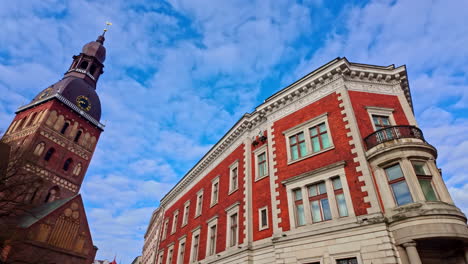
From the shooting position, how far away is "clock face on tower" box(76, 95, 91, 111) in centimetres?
5523

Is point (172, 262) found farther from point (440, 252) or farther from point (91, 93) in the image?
point (91, 93)

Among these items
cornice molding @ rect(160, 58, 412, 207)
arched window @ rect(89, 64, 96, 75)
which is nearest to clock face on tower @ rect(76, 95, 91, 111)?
arched window @ rect(89, 64, 96, 75)

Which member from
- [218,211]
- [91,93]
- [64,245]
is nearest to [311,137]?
[218,211]

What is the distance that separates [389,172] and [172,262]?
24.6m

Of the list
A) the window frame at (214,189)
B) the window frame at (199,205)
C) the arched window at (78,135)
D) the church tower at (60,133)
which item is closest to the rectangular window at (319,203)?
the window frame at (214,189)

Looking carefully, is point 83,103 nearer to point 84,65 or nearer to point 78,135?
point 78,135

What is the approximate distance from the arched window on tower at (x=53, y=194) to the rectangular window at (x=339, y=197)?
49855 mm

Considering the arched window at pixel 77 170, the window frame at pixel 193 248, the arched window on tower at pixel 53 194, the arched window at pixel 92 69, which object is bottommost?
the window frame at pixel 193 248

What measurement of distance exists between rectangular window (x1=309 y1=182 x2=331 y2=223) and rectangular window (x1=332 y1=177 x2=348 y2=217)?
24.1 inches

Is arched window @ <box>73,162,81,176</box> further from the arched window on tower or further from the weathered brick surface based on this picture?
the weathered brick surface

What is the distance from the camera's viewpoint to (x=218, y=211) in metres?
23.2

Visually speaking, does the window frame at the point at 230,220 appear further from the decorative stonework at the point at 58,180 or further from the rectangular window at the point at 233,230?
the decorative stonework at the point at 58,180

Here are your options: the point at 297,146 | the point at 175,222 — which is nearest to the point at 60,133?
the point at 175,222

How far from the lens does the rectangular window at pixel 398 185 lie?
41.5 feet
